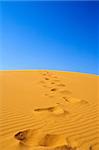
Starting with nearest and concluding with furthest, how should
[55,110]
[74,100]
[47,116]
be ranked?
[47,116], [55,110], [74,100]

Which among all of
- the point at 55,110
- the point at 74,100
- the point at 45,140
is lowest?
the point at 45,140

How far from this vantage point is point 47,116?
5.37 meters

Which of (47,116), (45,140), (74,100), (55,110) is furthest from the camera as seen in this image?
(74,100)

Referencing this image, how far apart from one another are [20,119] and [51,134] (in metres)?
0.80

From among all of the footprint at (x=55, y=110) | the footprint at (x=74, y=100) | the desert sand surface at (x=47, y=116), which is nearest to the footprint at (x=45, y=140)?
the desert sand surface at (x=47, y=116)

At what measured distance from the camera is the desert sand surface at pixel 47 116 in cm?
437

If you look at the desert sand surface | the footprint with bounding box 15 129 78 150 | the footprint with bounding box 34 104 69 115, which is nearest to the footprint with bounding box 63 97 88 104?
the desert sand surface

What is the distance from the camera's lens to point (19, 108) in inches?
232

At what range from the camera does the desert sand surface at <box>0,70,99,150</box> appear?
4.37m

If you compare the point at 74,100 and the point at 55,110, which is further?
the point at 74,100

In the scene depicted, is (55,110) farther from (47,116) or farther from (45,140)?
(45,140)

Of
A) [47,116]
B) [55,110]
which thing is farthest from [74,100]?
[47,116]

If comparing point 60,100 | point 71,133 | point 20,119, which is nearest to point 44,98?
point 60,100

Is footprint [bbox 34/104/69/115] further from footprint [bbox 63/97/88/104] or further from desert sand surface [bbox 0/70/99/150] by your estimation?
footprint [bbox 63/97/88/104]
